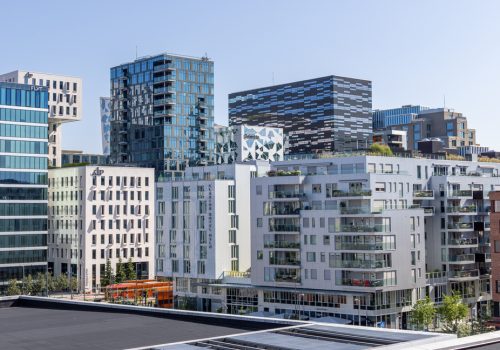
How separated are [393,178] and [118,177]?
74.2 metres

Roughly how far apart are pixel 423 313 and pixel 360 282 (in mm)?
9195

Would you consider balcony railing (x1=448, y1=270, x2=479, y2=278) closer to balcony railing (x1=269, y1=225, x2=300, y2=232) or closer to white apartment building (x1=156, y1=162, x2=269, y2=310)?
balcony railing (x1=269, y1=225, x2=300, y2=232)

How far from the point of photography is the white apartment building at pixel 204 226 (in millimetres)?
128125

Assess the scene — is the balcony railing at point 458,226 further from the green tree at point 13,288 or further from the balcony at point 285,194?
the green tree at point 13,288

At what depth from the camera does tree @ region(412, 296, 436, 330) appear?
98.4 m

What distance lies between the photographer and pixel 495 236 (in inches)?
3676

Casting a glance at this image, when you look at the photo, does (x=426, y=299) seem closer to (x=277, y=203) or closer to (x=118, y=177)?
(x=277, y=203)

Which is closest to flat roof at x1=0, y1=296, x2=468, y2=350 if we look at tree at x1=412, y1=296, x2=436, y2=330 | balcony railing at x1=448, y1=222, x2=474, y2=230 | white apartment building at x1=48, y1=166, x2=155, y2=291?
tree at x1=412, y1=296, x2=436, y2=330

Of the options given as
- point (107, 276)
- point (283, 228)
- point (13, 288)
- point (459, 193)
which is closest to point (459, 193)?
point (459, 193)

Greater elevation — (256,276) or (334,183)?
(334,183)

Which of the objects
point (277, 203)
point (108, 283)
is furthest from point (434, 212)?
point (108, 283)

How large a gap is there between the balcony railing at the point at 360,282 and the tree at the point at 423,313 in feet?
18.1

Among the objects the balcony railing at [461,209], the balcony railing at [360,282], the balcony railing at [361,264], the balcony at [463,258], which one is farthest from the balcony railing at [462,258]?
the balcony railing at [360,282]

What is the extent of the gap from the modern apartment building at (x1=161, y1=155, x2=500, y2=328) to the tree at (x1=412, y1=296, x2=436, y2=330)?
176 inches
